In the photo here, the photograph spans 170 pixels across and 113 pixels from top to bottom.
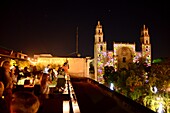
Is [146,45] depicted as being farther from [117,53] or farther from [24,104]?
[24,104]

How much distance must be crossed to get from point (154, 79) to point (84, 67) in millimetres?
9806

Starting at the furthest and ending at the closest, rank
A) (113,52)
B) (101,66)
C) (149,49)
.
→ 1. (149,49)
2. (113,52)
3. (101,66)

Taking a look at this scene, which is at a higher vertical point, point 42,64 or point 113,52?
point 113,52

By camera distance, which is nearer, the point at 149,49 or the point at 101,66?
the point at 101,66

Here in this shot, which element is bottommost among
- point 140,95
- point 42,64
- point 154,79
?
point 140,95

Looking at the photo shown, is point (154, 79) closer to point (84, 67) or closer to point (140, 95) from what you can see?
point (140, 95)

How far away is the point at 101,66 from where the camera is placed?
202 ft

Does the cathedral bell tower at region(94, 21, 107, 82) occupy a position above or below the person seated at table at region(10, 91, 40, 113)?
above

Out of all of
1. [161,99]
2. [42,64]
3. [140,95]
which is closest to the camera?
[161,99]

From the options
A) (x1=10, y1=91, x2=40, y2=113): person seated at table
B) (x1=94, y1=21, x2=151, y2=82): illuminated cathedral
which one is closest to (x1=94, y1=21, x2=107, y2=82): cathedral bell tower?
(x1=94, y1=21, x2=151, y2=82): illuminated cathedral

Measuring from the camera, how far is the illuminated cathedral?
6247 cm

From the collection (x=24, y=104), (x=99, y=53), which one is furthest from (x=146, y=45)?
(x=24, y=104)

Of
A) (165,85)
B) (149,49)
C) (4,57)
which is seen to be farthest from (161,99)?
(149,49)

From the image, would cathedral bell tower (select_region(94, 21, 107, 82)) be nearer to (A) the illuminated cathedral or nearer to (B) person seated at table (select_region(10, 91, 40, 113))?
(A) the illuminated cathedral
